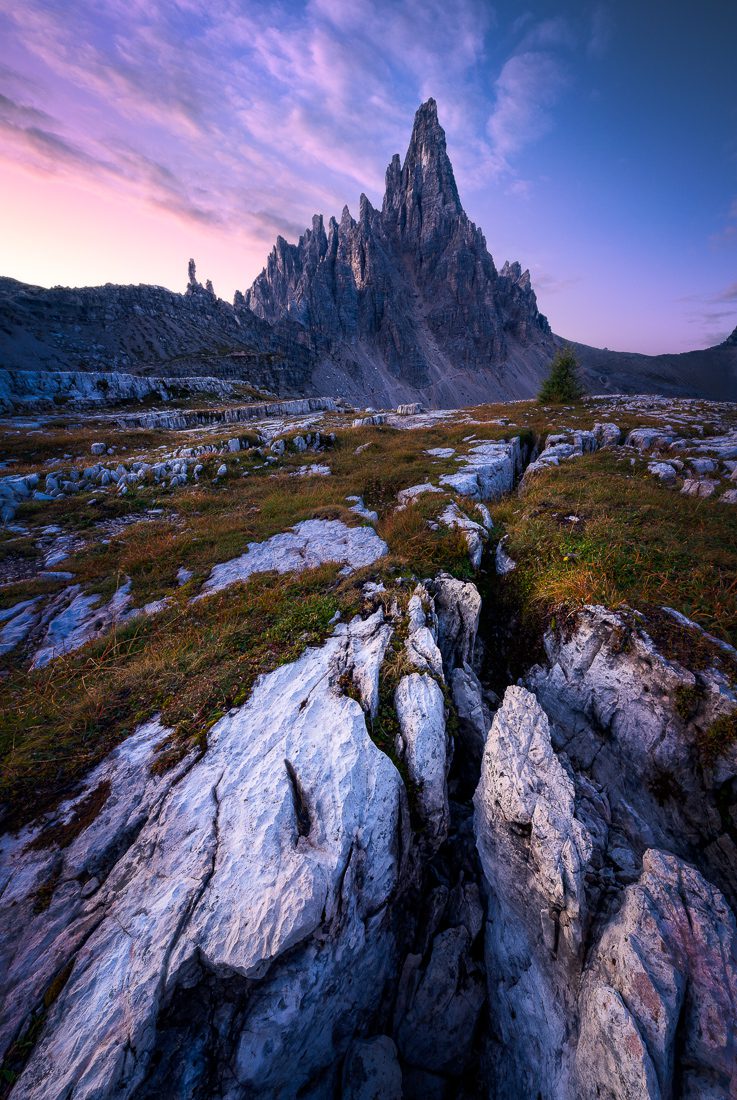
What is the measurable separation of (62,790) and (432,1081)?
654 centimetres

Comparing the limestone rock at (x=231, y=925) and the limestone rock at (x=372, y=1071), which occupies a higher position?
the limestone rock at (x=231, y=925)

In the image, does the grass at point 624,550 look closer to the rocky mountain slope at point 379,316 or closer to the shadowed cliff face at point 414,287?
the rocky mountain slope at point 379,316

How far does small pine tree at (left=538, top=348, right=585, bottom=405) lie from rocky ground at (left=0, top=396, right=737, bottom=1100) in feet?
128

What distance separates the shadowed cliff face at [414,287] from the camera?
15188 centimetres

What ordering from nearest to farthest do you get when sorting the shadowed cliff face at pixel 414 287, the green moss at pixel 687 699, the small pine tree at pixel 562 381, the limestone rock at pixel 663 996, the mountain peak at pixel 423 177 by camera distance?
the limestone rock at pixel 663 996 < the green moss at pixel 687 699 < the small pine tree at pixel 562 381 < the shadowed cliff face at pixel 414 287 < the mountain peak at pixel 423 177

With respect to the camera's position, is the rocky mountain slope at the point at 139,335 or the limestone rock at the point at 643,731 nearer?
the limestone rock at the point at 643,731

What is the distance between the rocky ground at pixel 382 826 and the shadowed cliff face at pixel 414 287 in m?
153

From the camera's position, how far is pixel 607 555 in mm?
9297

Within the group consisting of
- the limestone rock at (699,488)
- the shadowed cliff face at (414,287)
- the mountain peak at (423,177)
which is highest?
the mountain peak at (423,177)

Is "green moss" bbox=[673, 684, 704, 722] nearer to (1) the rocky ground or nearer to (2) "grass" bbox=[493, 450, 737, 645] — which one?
(1) the rocky ground

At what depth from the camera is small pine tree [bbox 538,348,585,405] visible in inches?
1674

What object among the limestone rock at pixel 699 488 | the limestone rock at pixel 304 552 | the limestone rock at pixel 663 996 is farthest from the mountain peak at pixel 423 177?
the limestone rock at pixel 663 996

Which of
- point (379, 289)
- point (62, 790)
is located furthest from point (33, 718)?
point (379, 289)

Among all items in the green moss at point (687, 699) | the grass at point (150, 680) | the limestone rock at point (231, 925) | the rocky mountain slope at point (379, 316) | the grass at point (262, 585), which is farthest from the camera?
the rocky mountain slope at point (379, 316)
